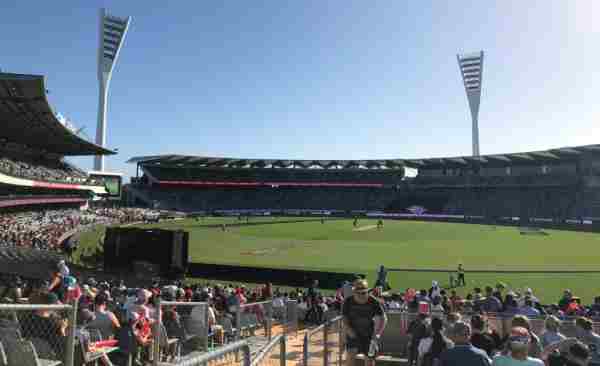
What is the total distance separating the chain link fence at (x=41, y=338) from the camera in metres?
4.00

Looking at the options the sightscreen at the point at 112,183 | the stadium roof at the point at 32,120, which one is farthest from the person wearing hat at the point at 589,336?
the sightscreen at the point at 112,183

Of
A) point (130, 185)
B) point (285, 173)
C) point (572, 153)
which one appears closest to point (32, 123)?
point (130, 185)

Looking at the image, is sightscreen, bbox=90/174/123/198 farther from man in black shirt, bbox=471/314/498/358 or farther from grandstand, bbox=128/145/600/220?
man in black shirt, bbox=471/314/498/358

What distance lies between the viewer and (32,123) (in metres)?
43.3

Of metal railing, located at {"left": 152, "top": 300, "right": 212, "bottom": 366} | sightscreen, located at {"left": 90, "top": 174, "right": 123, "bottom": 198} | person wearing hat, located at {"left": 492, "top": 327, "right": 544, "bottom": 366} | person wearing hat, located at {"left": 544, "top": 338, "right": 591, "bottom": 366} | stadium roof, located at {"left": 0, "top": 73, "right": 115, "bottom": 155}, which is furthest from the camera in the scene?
sightscreen, located at {"left": 90, "top": 174, "right": 123, "bottom": 198}

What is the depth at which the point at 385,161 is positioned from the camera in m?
97.8

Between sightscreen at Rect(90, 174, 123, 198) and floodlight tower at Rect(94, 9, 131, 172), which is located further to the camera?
floodlight tower at Rect(94, 9, 131, 172)

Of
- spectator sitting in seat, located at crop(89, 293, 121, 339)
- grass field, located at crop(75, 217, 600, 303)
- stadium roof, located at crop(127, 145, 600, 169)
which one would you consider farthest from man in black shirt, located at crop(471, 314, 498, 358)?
stadium roof, located at crop(127, 145, 600, 169)

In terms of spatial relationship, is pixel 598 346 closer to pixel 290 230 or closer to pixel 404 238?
pixel 404 238

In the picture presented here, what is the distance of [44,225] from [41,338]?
1719 inches

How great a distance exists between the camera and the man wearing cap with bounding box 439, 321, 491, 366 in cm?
439

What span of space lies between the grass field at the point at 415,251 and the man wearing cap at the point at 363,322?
1665cm

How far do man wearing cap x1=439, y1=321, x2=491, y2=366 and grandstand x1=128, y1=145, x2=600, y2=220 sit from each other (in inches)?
3013

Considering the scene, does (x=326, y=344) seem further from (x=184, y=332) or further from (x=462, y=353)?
(x=462, y=353)
